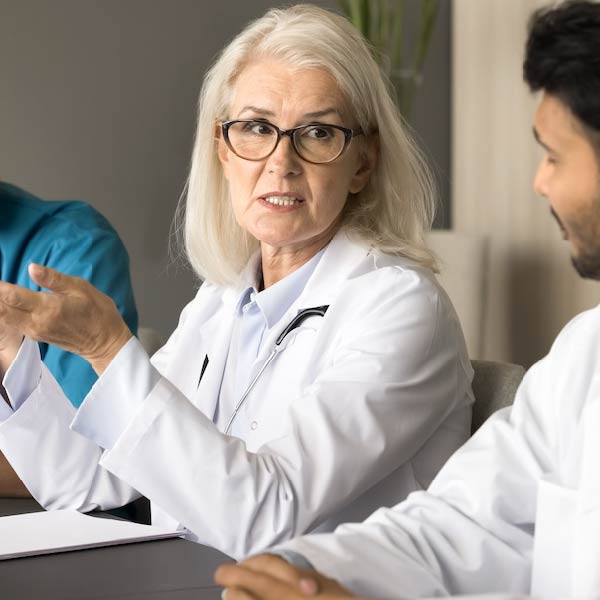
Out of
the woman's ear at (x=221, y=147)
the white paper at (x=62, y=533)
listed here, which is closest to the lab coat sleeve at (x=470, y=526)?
the white paper at (x=62, y=533)

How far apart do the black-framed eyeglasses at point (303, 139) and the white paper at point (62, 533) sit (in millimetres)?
744

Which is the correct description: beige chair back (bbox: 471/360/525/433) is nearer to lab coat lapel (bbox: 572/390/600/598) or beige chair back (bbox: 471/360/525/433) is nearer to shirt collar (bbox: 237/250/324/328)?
shirt collar (bbox: 237/250/324/328)

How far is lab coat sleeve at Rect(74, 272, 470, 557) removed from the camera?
169cm

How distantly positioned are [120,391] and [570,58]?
0.83 metres

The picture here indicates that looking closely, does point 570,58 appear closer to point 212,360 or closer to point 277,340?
point 277,340

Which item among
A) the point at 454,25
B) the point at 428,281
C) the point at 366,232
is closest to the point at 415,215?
the point at 366,232

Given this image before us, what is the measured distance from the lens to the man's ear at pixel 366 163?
2.21 m

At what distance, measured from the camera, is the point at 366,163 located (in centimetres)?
223

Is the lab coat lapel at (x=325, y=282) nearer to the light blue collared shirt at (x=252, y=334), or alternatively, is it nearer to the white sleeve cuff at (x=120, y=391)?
the light blue collared shirt at (x=252, y=334)

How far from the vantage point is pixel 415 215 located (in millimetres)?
2225

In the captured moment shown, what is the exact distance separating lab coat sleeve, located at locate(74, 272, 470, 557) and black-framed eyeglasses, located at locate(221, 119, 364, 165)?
0.99 ft

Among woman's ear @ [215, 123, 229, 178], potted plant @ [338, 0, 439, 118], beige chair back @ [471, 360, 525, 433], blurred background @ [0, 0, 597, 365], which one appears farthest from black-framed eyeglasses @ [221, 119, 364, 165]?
potted plant @ [338, 0, 439, 118]

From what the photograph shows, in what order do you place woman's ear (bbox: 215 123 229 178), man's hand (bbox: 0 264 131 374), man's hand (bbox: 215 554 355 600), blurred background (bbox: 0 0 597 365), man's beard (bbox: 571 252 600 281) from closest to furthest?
man's hand (bbox: 215 554 355 600)
man's beard (bbox: 571 252 600 281)
man's hand (bbox: 0 264 131 374)
woman's ear (bbox: 215 123 229 178)
blurred background (bbox: 0 0 597 365)

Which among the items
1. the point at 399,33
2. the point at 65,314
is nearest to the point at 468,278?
the point at 399,33
